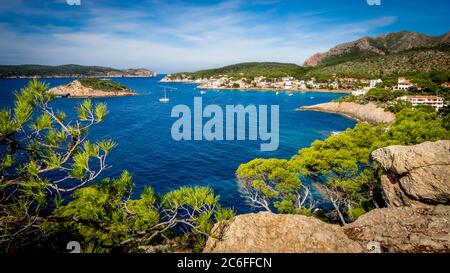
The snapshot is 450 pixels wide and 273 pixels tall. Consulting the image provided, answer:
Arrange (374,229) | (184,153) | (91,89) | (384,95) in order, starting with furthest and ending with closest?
A: 1. (91,89)
2. (384,95)
3. (184,153)
4. (374,229)

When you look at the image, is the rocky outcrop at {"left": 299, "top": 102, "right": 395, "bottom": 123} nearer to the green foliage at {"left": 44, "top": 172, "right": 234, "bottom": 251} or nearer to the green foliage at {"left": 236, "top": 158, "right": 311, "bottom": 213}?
the green foliage at {"left": 236, "top": 158, "right": 311, "bottom": 213}

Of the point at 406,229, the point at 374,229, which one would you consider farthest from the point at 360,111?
the point at 374,229

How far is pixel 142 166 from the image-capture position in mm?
29984

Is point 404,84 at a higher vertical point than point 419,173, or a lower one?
higher

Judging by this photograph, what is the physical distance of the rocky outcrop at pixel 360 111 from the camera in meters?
54.2

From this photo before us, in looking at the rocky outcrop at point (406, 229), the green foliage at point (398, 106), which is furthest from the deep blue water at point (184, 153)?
the rocky outcrop at point (406, 229)

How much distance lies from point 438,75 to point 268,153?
2869 inches

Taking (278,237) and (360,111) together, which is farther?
(360,111)

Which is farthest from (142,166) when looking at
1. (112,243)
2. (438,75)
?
(438,75)

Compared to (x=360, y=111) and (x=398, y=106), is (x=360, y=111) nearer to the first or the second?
(x=360, y=111)

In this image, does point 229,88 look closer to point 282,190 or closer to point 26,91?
point 282,190

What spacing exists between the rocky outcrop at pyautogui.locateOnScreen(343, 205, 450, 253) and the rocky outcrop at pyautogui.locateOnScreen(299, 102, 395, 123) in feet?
156

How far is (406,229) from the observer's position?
7539mm
